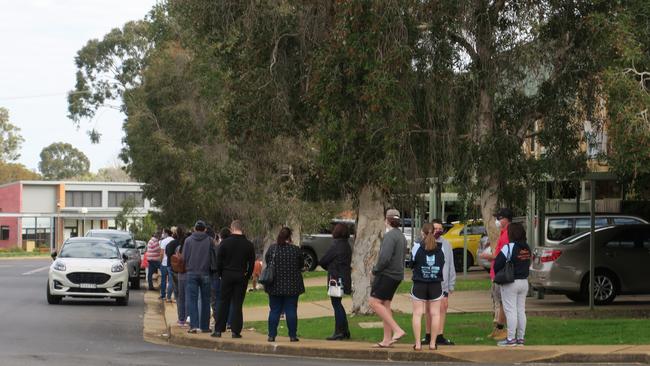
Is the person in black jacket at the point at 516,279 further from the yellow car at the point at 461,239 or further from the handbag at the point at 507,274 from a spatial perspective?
the yellow car at the point at 461,239

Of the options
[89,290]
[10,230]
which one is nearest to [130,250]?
[89,290]

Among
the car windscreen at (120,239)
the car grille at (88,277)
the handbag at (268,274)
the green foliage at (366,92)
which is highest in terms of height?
the green foliage at (366,92)

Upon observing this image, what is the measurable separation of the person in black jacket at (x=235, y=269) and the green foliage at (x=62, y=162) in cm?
13628

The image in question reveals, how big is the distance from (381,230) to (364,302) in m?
1.31

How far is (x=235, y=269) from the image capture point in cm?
1734

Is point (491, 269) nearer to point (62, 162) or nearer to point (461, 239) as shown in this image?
point (461, 239)

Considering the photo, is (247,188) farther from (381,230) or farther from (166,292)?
(381,230)

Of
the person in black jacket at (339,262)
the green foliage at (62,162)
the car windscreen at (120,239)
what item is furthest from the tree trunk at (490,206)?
the green foliage at (62,162)

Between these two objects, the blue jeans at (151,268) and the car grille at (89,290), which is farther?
the blue jeans at (151,268)

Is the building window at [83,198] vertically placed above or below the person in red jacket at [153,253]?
above

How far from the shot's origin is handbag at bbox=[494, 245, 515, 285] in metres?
15.0

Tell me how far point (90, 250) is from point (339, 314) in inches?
483

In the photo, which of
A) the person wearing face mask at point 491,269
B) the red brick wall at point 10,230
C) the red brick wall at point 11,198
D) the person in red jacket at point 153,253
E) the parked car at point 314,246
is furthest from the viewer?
the red brick wall at point 11,198

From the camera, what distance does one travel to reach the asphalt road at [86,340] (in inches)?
568
